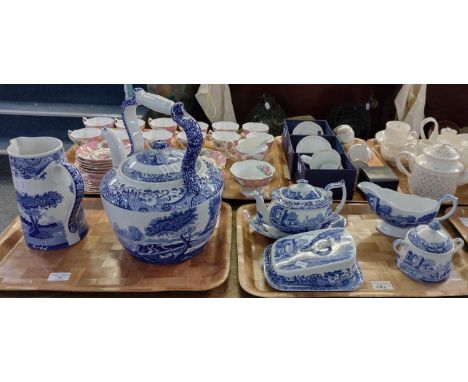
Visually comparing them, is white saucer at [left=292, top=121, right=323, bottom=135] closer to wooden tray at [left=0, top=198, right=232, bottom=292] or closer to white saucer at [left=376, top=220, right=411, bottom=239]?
white saucer at [left=376, top=220, right=411, bottom=239]

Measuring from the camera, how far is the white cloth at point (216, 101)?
268 cm

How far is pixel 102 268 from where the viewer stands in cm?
115

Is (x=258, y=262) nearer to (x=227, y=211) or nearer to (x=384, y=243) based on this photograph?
(x=227, y=211)

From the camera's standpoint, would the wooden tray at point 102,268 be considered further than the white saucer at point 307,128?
No

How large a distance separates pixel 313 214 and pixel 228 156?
2.24 feet

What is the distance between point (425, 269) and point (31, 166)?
3.65 ft

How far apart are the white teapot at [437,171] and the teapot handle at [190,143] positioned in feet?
2.80

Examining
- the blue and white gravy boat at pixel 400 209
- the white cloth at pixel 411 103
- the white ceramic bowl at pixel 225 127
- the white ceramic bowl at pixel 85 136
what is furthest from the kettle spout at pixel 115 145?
the white cloth at pixel 411 103

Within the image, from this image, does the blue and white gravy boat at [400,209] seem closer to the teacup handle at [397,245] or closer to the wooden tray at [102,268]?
the teacup handle at [397,245]

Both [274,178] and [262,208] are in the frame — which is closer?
[262,208]

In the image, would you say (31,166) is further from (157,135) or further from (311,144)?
(311,144)

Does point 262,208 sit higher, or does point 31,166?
point 31,166

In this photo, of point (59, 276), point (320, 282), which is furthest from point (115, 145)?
point (320, 282)

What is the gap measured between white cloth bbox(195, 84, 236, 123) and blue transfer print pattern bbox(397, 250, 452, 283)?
185 centimetres
